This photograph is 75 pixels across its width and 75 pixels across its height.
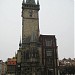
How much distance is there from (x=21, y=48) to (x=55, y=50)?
1205 cm

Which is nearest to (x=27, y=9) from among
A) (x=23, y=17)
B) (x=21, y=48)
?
(x=23, y=17)

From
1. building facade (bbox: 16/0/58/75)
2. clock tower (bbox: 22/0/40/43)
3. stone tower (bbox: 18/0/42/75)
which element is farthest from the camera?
clock tower (bbox: 22/0/40/43)

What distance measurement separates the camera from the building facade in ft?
232

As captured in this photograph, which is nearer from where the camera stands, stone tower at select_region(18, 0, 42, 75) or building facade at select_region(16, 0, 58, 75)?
stone tower at select_region(18, 0, 42, 75)

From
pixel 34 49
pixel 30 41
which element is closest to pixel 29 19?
pixel 30 41

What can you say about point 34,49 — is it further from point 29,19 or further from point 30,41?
point 29,19

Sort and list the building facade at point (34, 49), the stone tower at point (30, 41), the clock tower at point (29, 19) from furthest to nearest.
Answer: the clock tower at point (29, 19), the building facade at point (34, 49), the stone tower at point (30, 41)

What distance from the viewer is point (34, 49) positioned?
7262cm

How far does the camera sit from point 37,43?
242 feet

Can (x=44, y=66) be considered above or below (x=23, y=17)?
below

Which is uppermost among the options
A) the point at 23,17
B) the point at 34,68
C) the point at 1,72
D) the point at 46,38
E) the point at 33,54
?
the point at 23,17

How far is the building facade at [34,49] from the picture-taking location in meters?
70.6

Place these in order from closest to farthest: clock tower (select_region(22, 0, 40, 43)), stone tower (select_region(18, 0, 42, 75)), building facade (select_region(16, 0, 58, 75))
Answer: stone tower (select_region(18, 0, 42, 75))
building facade (select_region(16, 0, 58, 75))
clock tower (select_region(22, 0, 40, 43))

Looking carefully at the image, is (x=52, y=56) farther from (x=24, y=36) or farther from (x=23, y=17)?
(x=23, y=17)
